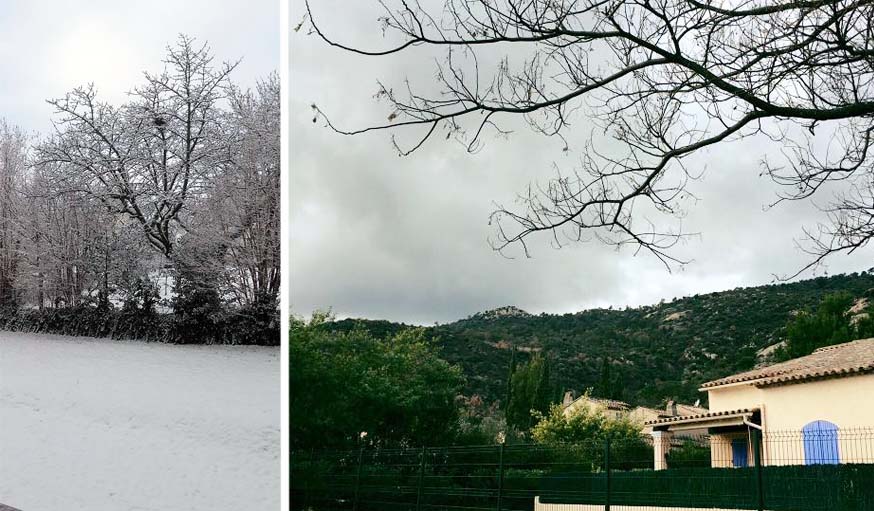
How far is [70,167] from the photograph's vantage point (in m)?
9.82

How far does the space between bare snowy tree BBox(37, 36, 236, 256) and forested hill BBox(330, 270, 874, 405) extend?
2.52m

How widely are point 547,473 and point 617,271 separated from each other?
199cm

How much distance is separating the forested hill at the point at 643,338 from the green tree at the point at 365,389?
0.26m

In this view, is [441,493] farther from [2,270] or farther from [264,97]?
[2,270]

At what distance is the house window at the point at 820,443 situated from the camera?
564cm

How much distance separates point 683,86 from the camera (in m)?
4.77

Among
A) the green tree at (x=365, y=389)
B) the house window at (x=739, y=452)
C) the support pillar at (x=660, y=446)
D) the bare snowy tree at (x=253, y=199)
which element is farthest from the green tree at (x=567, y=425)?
the bare snowy tree at (x=253, y=199)

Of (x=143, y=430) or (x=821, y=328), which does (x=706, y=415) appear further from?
(x=143, y=430)

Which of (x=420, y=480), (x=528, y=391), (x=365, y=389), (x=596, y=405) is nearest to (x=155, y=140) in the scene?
(x=365, y=389)

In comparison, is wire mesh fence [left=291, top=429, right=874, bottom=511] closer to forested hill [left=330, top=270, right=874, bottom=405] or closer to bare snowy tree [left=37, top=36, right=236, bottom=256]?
forested hill [left=330, top=270, right=874, bottom=405]

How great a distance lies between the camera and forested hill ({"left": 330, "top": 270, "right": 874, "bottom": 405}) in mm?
7078

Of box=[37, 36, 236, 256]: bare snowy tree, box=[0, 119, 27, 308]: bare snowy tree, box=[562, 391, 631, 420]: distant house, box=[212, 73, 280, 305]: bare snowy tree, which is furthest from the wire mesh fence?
box=[0, 119, 27, 308]: bare snowy tree

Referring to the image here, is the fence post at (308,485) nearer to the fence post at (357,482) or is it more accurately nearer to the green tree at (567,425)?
the fence post at (357,482)

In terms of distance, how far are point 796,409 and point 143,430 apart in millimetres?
5365
